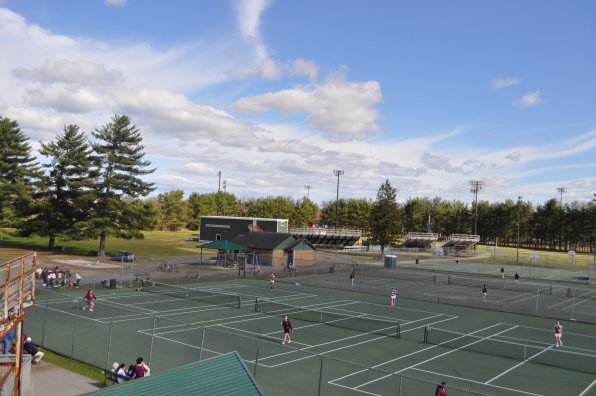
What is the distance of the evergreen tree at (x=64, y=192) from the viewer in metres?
64.6

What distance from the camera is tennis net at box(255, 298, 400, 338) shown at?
30.4 meters

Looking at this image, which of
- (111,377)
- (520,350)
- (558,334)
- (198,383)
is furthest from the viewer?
(558,334)

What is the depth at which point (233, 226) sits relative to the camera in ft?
286

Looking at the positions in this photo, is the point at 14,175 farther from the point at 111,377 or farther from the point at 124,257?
the point at 111,377

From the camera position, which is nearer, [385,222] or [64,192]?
[64,192]

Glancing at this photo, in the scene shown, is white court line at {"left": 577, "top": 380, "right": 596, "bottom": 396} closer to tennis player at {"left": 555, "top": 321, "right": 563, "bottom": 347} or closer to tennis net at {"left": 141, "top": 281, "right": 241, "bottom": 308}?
tennis player at {"left": 555, "top": 321, "right": 563, "bottom": 347}

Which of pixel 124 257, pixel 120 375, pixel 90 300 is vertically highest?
pixel 124 257

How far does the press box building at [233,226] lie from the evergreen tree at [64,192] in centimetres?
2645

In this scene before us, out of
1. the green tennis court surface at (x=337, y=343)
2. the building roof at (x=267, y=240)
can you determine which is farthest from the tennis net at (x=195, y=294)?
the building roof at (x=267, y=240)

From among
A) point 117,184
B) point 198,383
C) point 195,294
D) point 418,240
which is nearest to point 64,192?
point 117,184

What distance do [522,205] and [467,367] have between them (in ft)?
458

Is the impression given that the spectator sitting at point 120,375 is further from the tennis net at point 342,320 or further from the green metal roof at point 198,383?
the tennis net at point 342,320

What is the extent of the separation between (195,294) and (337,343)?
58.0 ft

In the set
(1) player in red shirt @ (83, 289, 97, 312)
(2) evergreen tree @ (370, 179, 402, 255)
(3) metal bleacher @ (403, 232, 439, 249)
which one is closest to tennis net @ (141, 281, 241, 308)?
(1) player in red shirt @ (83, 289, 97, 312)
